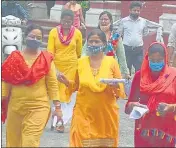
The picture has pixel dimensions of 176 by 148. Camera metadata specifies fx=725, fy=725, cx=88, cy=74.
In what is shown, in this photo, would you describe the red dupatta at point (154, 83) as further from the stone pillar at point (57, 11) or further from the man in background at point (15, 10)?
the stone pillar at point (57, 11)

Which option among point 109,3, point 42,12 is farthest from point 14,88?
point 42,12

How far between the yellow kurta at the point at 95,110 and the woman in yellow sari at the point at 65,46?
2509 millimetres

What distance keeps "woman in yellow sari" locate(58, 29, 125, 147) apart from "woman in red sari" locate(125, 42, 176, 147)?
0.87 feet

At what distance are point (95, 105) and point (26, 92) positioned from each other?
722 mm

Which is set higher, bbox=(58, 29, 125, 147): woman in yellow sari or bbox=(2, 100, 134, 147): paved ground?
bbox=(58, 29, 125, 147): woman in yellow sari

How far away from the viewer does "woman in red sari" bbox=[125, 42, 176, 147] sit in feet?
23.3

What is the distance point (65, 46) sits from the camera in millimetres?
10133

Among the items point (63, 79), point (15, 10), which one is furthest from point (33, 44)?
point (15, 10)

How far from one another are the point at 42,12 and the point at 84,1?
2.92 m

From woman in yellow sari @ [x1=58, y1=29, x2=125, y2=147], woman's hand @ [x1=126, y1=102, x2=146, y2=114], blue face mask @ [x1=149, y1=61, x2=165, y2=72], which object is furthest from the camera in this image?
woman in yellow sari @ [x1=58, y1=29, x2=125, y2=147]

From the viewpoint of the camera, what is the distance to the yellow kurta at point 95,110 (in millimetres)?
7379

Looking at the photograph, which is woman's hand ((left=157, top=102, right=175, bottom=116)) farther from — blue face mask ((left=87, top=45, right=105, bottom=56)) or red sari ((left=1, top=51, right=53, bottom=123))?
red sari ((left=1, top=51, right=53, bottom=123))

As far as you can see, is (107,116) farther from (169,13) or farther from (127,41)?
(169,13)

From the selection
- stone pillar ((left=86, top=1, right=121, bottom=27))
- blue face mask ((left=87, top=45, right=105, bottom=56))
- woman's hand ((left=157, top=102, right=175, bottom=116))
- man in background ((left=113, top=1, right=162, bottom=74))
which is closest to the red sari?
blue face mask ((left=87, top=45, right=105, bottom=56))
